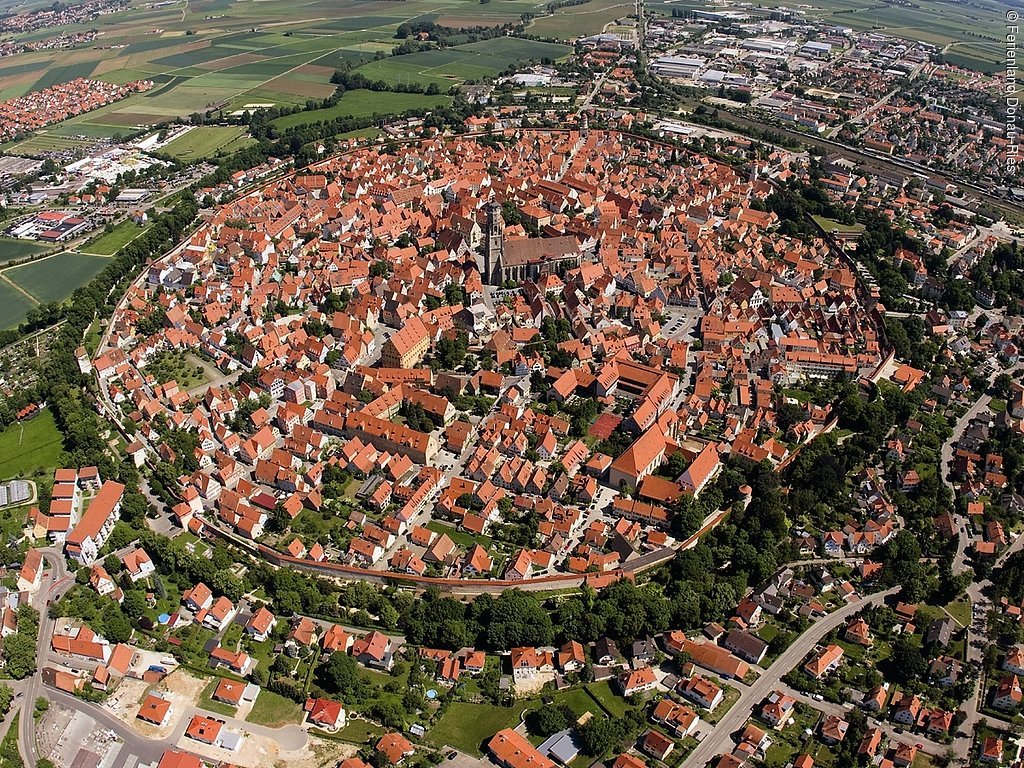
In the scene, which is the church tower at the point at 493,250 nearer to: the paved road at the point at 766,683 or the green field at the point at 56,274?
the green field at the point at 56,274

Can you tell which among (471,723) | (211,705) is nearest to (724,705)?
(471,723)

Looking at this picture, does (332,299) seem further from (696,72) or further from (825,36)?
(825,36)

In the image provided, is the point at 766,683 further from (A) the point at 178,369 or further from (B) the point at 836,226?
(B) the point at 836,226

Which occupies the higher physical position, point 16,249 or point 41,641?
point 16,249

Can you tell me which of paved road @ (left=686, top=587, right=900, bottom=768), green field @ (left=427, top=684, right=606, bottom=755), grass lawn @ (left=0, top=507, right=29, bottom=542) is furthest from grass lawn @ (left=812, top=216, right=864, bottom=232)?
grass lawn @ (left=0, top=507, right=29, bottom=542)

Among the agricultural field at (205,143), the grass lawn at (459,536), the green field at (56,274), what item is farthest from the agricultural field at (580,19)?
the grass lawn at (459,536)

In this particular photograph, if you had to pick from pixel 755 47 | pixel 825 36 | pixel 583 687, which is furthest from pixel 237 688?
pixel 825 36

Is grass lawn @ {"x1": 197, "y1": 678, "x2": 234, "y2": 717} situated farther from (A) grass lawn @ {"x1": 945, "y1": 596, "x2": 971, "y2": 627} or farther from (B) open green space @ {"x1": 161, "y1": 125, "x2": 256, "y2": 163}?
(B) open green space @ {"x1": 161, "y1": 125, "x2": 256, "y2": 163}
